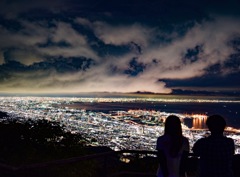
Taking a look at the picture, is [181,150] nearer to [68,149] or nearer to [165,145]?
[165,145]

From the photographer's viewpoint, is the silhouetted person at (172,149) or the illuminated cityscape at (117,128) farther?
the illuminated cityscape at (117,128)

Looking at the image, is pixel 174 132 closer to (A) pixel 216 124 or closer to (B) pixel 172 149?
(B) pixel 172 149

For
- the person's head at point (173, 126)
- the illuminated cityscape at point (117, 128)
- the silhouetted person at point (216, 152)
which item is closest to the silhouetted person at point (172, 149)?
the person's head at point (173, 126)

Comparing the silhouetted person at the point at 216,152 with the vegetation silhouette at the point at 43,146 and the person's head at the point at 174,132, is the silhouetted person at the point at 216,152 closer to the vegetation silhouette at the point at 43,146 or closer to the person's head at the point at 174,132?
the person's head at the point at 174,132

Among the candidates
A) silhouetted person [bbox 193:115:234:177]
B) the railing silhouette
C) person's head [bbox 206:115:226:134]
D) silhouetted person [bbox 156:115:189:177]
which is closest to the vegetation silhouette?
the railing silhouette

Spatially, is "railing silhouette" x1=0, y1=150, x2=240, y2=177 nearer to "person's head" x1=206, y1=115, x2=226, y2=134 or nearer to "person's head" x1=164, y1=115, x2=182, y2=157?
"person's head" x1=164, y1=115, x2=182, y2=157
